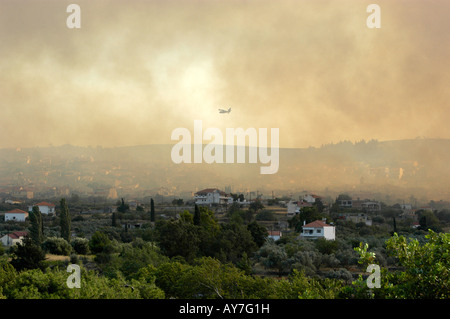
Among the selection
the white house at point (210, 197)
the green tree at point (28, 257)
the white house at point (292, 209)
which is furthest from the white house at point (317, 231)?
the green tree at point (28, 257)

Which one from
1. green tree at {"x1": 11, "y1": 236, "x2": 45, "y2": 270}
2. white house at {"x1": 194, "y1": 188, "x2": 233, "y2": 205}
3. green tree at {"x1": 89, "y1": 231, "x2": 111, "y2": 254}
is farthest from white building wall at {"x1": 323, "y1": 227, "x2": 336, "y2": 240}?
green tree at {"x1": 11, "y1": 236, "x2": 45, "y2": 270}

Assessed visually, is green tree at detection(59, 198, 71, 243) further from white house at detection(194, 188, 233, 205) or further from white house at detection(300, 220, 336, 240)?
white house at detection(194, 188, 233, 205)

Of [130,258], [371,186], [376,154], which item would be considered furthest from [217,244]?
[371,186]

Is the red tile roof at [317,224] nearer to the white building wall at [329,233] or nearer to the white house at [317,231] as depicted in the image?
the white house at [317,231]

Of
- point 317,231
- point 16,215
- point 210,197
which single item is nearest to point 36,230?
point 317,231

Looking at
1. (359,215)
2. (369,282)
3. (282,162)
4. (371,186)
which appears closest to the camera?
(369,282)

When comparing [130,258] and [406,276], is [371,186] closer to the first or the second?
[130,258]

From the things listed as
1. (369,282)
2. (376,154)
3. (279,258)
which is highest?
(376,154)
